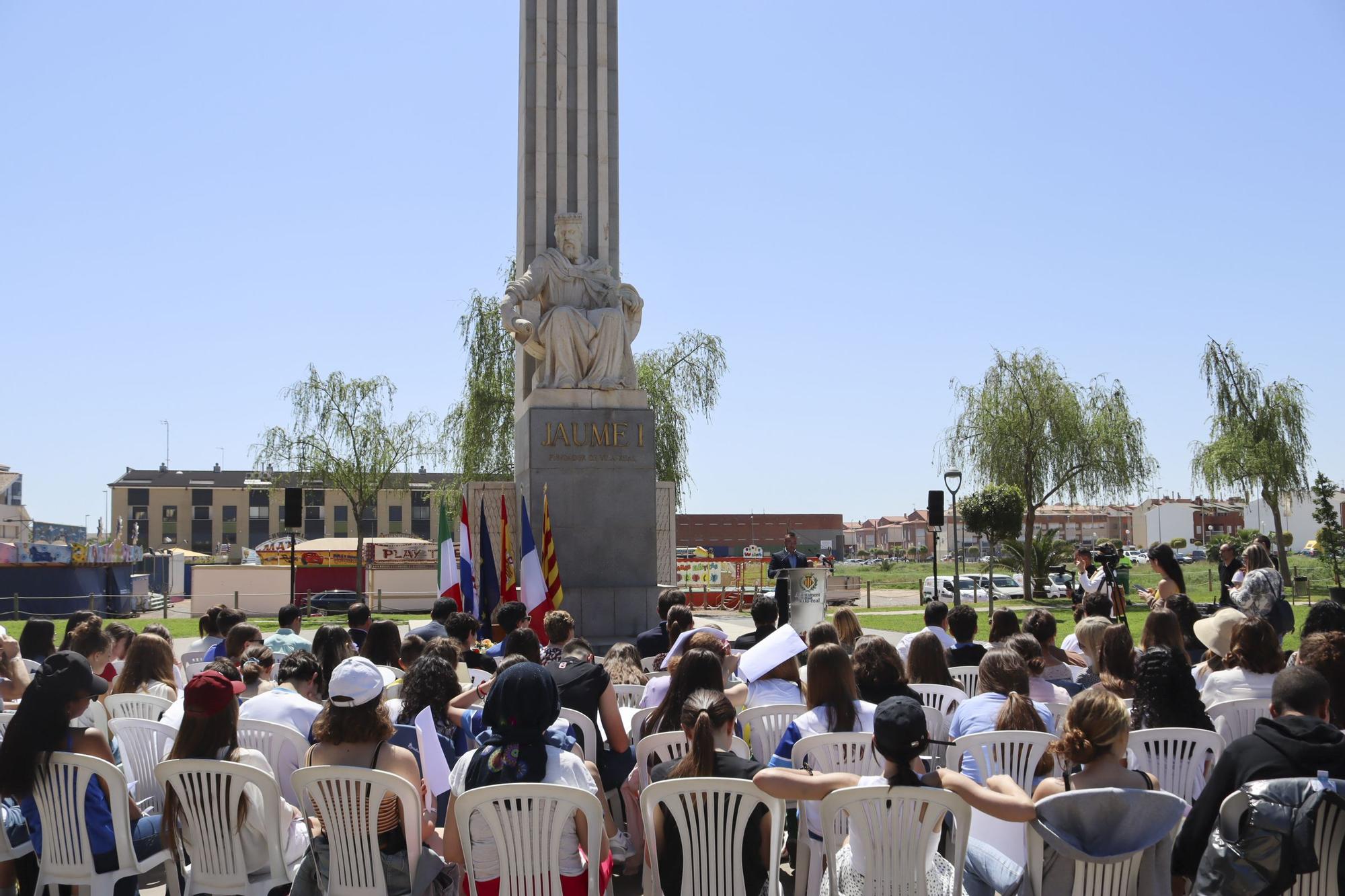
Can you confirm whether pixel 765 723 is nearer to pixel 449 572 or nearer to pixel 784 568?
pixel 449 572

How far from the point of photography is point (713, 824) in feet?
13.8

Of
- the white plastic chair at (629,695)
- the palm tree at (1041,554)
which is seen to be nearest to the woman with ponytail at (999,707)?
the white plastic chair at (629,695)

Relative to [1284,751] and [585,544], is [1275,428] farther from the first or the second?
[1284,751]

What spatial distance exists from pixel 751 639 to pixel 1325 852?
21.1 ft

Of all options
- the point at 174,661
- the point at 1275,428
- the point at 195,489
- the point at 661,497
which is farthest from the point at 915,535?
the point at 174,661

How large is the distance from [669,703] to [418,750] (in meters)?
1.14

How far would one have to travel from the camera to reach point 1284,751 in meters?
4.14

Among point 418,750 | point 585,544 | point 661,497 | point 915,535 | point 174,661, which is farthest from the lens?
point 915,535

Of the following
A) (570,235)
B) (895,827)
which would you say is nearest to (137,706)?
(895,827)

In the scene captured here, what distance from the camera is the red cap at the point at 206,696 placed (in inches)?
176

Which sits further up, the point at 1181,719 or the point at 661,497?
the point at 661,497

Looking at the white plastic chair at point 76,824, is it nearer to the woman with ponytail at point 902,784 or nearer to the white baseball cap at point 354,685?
the white baseball cap at point 354,685

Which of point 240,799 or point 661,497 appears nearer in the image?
point 240,799

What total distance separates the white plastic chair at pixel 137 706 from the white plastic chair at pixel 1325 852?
5.26 meters
